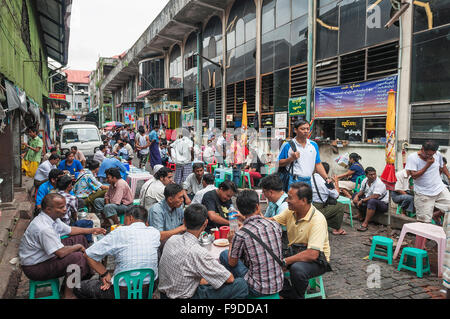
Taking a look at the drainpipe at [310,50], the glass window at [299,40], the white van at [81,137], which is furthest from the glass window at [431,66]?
the white van at [81,137]

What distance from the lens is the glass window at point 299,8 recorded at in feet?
36.7

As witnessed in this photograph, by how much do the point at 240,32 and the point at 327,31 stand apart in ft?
19.0

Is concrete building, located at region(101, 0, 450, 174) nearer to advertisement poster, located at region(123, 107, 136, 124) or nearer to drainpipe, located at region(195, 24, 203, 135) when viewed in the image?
drainpipe, located at region(195, 24, 203, 135)

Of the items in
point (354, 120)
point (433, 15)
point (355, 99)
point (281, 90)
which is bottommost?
point (354, 120)

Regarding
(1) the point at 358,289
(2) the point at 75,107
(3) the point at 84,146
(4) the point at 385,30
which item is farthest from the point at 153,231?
(2) the point at 75,107

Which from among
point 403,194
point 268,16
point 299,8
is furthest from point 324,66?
point 403,194

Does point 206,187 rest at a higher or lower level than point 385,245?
higher

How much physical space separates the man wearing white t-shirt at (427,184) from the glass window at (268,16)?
9.43m

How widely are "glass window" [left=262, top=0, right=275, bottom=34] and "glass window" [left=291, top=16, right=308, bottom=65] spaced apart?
1.53m

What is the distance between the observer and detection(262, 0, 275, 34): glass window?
1301 centimetres

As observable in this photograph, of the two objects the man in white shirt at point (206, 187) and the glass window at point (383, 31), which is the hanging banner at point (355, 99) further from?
the man in white shirt at point (206, 187)

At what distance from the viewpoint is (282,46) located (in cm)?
1242

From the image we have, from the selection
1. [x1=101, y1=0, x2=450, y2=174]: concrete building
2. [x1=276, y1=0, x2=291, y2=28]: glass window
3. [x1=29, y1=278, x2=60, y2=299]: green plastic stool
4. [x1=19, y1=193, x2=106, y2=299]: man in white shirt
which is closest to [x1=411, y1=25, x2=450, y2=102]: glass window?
[x1=101, y1=0, x2=450, y2=174]: concrete building

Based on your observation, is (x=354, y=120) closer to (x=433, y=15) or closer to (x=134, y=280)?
(x=433, y=15)
